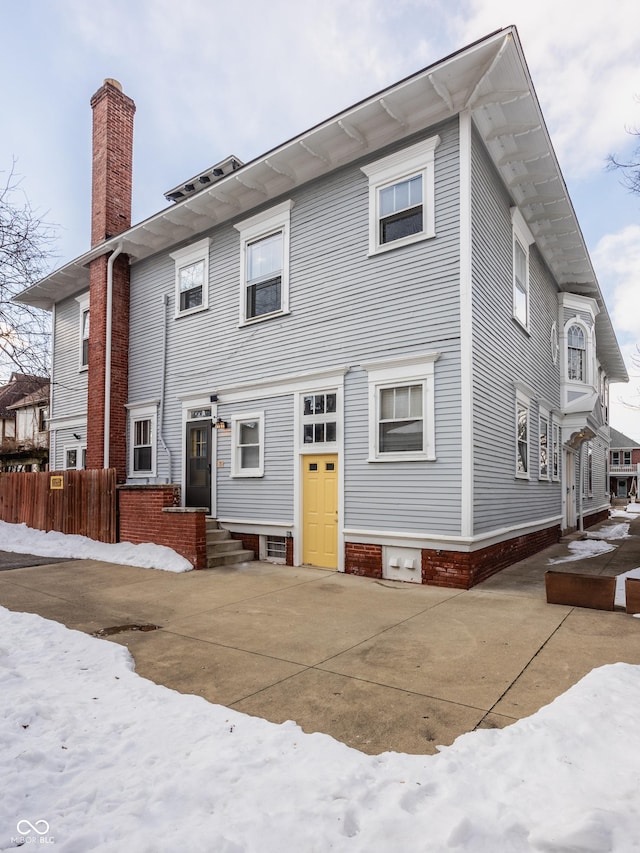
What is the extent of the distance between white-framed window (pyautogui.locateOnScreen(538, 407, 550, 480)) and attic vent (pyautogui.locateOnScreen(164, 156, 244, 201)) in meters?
9.48

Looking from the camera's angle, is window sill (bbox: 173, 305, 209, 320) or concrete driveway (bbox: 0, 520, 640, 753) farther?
window sill (bbox: 173, 305, 209, 320)

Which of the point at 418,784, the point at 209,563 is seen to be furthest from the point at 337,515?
the point at 418,784

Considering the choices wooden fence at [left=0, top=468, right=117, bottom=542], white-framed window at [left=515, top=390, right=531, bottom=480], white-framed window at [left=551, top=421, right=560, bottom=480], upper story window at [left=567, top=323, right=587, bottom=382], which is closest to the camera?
white-framed window at [left=515, top=390, right=531, bottom=480]

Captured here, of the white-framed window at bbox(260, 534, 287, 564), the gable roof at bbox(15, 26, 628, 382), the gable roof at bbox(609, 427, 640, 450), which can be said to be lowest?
the white-framed window at bbox(260, 534, 287, 564)

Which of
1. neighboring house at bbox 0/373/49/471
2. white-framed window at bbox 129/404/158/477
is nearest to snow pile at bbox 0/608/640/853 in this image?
neighboring house at bbox 0/373/49/471

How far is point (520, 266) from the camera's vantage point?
11188mm

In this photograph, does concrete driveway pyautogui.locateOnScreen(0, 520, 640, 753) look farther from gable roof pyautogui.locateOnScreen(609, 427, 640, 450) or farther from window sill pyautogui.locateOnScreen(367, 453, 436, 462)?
gable roof pyautogui.locateOnScreen(609, 427, 640, 450)

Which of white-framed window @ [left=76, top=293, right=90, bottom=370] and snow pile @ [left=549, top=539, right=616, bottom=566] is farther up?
white-framed window @ [left=76, top=293, right=90, bottom=370]

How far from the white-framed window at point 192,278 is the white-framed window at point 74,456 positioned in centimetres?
538

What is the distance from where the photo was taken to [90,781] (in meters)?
2.72

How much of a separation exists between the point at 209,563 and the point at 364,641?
513 centimetres

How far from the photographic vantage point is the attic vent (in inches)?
508

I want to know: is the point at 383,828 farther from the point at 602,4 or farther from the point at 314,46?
the point at 314,46

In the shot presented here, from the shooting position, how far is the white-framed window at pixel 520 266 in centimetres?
1065
